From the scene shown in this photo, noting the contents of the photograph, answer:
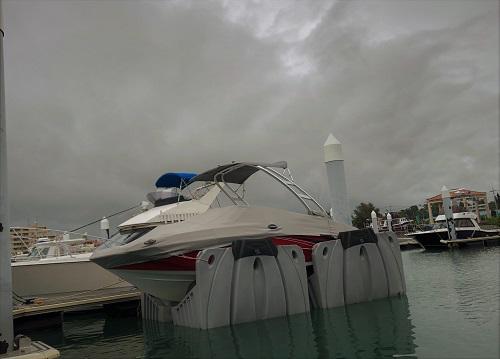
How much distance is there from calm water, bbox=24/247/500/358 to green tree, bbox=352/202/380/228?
64.4m

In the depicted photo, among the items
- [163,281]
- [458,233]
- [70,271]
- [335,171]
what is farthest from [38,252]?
[458,233]

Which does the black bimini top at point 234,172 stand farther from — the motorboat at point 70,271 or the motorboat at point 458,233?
the motorboat at point 458,233

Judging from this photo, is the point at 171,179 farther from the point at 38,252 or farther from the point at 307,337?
the point at 307,337

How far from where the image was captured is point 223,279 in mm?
9586

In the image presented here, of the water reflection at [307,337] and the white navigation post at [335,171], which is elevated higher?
the white navigation post at [335,171]

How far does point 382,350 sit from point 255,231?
432 cm

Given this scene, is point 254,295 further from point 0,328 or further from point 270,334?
point 0,328

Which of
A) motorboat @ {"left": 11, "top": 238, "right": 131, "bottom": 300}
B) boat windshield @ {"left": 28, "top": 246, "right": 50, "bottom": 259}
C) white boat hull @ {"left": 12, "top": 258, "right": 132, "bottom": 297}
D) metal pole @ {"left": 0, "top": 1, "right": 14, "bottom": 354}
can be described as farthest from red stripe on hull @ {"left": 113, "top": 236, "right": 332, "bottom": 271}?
boat windshield @ {"left": 28, "top": 246, "right": 50, "bottom": 259}

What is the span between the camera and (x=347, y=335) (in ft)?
27.2

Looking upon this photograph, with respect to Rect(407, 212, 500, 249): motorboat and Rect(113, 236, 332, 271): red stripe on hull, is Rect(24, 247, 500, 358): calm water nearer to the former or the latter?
Rect(113, 236, 332, 271): red stripe on hull

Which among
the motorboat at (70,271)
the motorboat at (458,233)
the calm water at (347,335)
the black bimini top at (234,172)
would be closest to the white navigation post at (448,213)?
the motorboat at (458,233)

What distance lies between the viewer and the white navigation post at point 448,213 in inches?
1382

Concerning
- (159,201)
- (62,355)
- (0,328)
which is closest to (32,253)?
(159,201)

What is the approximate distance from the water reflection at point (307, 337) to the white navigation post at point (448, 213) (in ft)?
87.2
